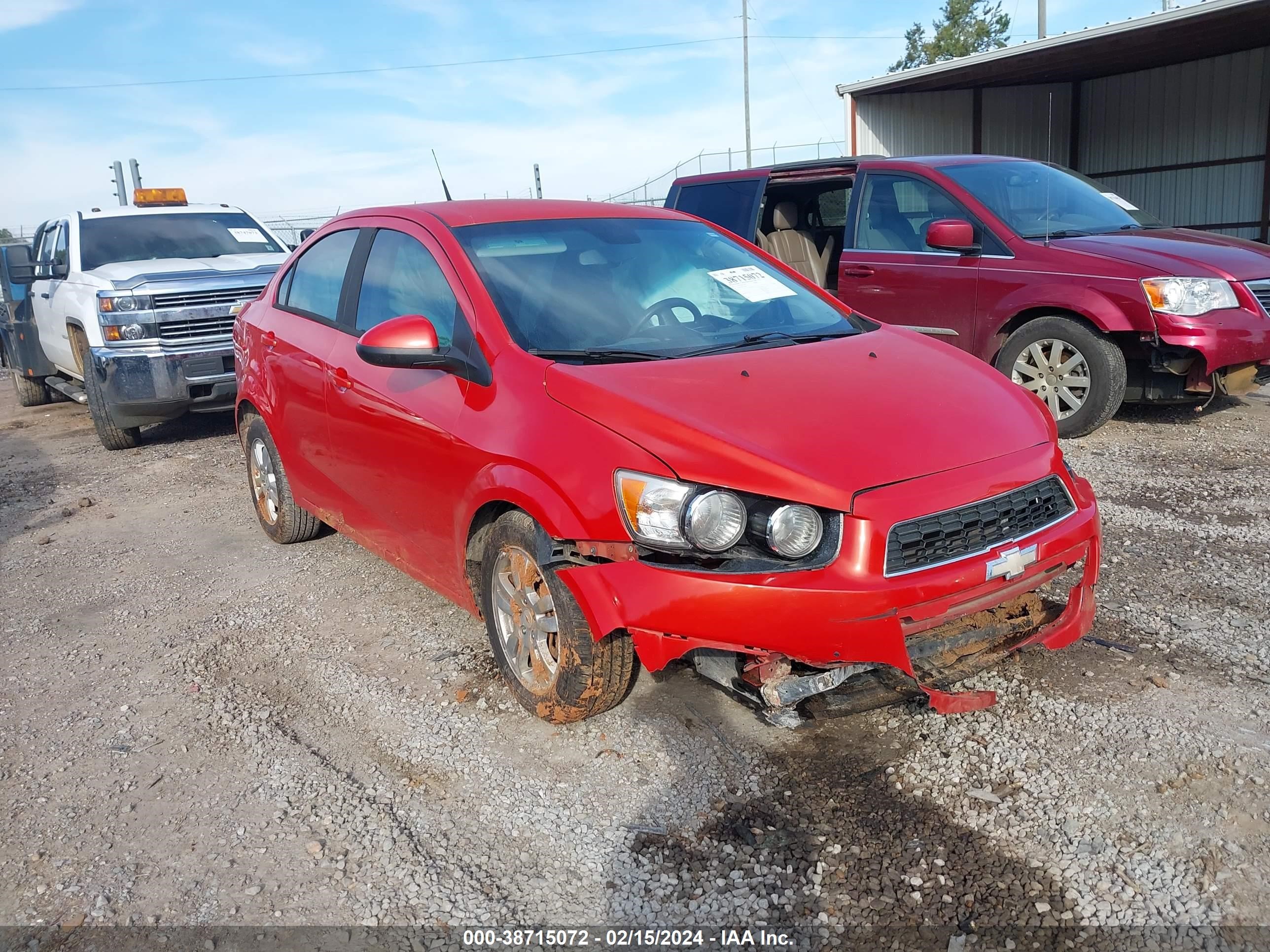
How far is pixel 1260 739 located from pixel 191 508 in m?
5.87

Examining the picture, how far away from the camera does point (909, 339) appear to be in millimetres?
3766

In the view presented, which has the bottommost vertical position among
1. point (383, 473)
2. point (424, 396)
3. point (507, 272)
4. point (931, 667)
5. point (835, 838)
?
point (835, 838)

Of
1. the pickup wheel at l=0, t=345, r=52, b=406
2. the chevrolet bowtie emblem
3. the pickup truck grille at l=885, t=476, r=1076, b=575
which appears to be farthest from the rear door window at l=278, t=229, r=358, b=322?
the pickup wheel at l=0, t=345, r=52, b=406

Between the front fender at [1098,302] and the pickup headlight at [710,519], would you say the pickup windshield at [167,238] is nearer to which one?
the front fender at [1098,302]

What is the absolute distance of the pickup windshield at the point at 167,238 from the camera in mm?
8898

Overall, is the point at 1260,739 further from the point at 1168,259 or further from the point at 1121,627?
the point at 1168,259

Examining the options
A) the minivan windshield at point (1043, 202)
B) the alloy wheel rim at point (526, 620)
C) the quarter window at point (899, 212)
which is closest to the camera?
the alloy wheel rim at point (526, 620)

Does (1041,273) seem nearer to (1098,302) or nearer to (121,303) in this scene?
(1098,302)

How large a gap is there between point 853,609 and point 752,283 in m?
1.83

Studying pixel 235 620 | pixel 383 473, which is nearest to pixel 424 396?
pixel 383 473

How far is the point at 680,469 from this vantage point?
8.91 feet

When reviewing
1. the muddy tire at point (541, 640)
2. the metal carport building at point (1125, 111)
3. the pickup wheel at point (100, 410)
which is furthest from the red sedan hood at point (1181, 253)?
the metal carport building at point (1125, 111)

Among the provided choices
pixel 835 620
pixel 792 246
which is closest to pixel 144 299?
pixel 792 246

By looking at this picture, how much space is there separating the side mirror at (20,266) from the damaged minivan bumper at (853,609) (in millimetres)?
8413
